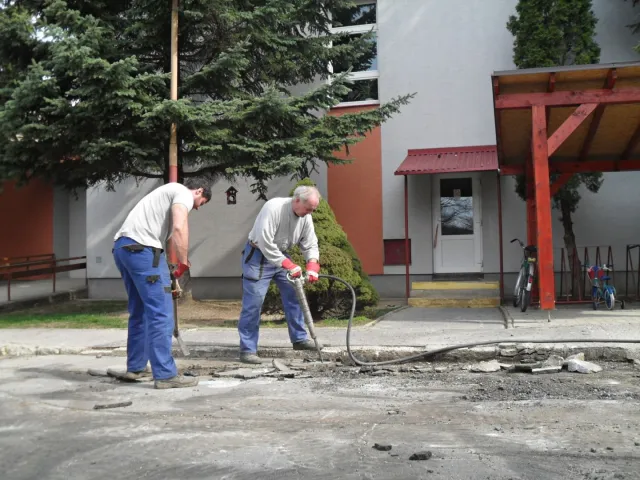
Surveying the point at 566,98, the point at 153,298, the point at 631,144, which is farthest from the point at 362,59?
the point at 153,298

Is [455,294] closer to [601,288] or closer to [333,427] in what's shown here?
[601,288]

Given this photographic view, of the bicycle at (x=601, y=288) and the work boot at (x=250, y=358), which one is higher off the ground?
the bicycle at (x=601, y=288)

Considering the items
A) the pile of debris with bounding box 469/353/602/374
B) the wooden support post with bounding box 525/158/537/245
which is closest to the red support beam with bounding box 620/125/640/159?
the wooden support post with bounding box 525/158/537/245

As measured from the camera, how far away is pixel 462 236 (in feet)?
45.1

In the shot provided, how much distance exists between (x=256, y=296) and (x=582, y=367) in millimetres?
3219

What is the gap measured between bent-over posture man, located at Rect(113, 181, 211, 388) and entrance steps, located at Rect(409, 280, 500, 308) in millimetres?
7169

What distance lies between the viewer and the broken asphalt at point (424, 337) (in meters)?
6.77

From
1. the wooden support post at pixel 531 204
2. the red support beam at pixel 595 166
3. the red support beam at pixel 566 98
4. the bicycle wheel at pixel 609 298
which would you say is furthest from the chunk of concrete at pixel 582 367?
the red support beam at pixel 595 166

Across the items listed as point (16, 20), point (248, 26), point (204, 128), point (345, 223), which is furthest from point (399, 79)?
point (16, 20)

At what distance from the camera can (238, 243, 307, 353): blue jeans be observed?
6836 mm

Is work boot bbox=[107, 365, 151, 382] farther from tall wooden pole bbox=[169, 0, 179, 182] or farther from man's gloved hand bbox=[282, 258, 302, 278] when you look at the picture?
tall wooden pole bbox=[169, 0, 179, 182]

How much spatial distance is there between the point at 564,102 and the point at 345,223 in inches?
249

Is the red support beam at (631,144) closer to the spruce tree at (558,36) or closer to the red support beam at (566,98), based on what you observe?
the spruce tree at (558,36)

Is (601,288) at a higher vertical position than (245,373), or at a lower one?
higher
